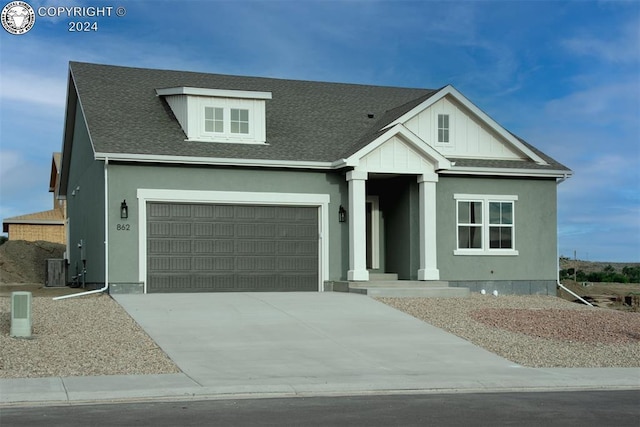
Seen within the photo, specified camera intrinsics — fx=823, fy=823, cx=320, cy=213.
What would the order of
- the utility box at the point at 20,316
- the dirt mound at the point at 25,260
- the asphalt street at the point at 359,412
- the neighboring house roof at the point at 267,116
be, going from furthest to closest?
the dirt mound at the point at 25,260 < the neighboring house roof at the point at 267,116 < the utility box at the point at 20,316 < the asphalt street at the point at 359,412

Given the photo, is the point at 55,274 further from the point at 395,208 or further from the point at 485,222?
the point at 485,222

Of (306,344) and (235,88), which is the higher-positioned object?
(235,88)

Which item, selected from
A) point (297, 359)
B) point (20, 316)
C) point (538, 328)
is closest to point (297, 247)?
point (538, 328)

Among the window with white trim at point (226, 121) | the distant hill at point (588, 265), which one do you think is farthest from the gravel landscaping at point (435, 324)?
the distant hill at point (588, 265)

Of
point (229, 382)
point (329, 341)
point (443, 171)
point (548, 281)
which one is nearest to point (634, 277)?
point (548, 281)

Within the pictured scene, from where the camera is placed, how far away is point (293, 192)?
23.0 meters

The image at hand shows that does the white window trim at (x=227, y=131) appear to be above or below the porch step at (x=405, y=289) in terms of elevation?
above

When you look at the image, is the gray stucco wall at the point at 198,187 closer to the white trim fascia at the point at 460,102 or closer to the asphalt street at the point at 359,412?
the white trim fascia at the point at 460,102

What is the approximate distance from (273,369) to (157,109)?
13205 mm

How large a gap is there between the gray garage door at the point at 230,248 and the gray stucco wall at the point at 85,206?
5.51 feet

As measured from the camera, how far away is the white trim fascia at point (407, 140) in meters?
22.3

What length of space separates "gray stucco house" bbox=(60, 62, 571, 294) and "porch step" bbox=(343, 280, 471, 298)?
0.42 meters

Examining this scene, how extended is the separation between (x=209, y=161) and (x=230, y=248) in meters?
2.45

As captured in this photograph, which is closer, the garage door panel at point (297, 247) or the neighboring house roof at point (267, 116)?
the neighboring house roof at point (267, 116)
